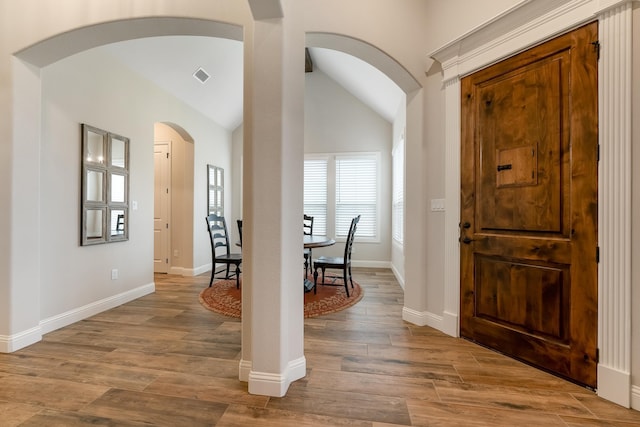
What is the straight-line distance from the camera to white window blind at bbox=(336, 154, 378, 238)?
575 cm

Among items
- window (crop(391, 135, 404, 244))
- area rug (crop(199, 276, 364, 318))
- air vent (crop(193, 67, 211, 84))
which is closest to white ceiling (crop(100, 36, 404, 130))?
air vent (crop(193, 67, 211, 84))

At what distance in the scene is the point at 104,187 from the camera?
10.7ft

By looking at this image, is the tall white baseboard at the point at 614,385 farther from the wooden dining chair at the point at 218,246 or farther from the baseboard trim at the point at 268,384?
the wooden dining chair at the point at 218,246

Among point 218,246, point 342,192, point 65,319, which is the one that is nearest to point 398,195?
point 342,192

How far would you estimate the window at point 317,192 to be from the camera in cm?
595

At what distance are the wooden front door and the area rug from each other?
1.39m

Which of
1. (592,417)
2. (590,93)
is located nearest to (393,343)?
(592,417)

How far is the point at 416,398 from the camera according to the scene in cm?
169

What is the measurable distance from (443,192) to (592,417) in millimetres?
1737

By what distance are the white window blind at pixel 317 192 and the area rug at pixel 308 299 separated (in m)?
Answer: 1.87

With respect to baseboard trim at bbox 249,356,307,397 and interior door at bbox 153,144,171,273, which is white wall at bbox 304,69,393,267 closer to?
interior door at bbox 153,144,171,273

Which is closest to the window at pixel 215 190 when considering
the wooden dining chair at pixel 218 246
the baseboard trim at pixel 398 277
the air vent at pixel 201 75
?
the wooden dining chair at pixel 218 246

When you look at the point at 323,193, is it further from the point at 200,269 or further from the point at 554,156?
the point at 554,156

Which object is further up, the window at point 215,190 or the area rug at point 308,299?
the window at point 215,190
